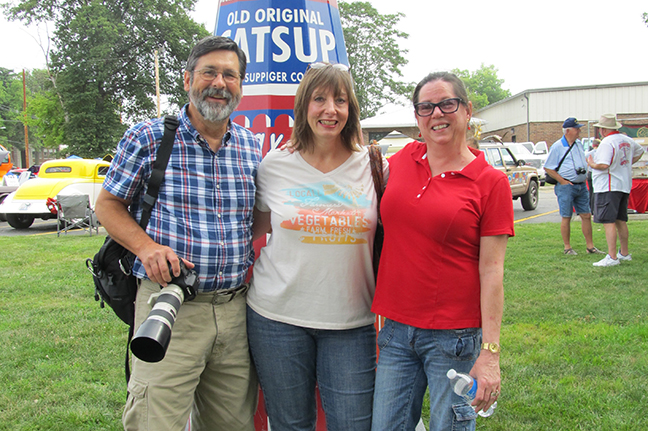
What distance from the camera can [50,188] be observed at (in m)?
13.1

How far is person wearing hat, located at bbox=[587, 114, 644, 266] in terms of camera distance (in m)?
6.71

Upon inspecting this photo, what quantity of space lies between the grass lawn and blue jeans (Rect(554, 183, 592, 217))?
0.74 metres

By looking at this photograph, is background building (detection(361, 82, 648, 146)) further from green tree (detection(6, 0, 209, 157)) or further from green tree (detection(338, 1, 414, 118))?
green tree (detection(6, 0, 209, 157))

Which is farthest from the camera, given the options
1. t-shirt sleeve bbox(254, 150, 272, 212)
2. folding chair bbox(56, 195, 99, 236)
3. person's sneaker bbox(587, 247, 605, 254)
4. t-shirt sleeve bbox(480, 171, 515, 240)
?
folding chair bbox(56, 195, 99, 236)

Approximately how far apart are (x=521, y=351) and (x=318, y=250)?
291cm

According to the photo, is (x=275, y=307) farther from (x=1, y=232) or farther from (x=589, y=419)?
(x=1, y=232)

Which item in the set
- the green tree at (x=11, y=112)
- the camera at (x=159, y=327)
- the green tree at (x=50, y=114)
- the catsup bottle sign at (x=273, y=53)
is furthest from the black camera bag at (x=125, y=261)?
the green tree at (x=11, y=112)

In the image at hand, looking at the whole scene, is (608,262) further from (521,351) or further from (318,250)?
(318,250)

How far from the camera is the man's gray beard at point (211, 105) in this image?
2197 millimetres

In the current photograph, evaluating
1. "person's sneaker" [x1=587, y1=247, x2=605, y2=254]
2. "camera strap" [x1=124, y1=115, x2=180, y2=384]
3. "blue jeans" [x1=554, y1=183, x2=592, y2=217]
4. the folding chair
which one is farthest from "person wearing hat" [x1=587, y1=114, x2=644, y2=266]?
the folding chair

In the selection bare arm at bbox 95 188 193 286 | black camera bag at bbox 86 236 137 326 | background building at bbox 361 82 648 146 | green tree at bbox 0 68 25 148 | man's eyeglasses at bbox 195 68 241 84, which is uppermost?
green tree at bbox 0 68 25 148

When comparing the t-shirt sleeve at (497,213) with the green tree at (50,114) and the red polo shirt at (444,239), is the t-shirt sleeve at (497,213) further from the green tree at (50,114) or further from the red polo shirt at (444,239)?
the green tree at (50,114)

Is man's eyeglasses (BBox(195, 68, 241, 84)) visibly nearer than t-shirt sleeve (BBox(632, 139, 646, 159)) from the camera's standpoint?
Yes

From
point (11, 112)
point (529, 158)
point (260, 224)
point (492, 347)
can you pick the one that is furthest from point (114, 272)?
point (11, 112)
